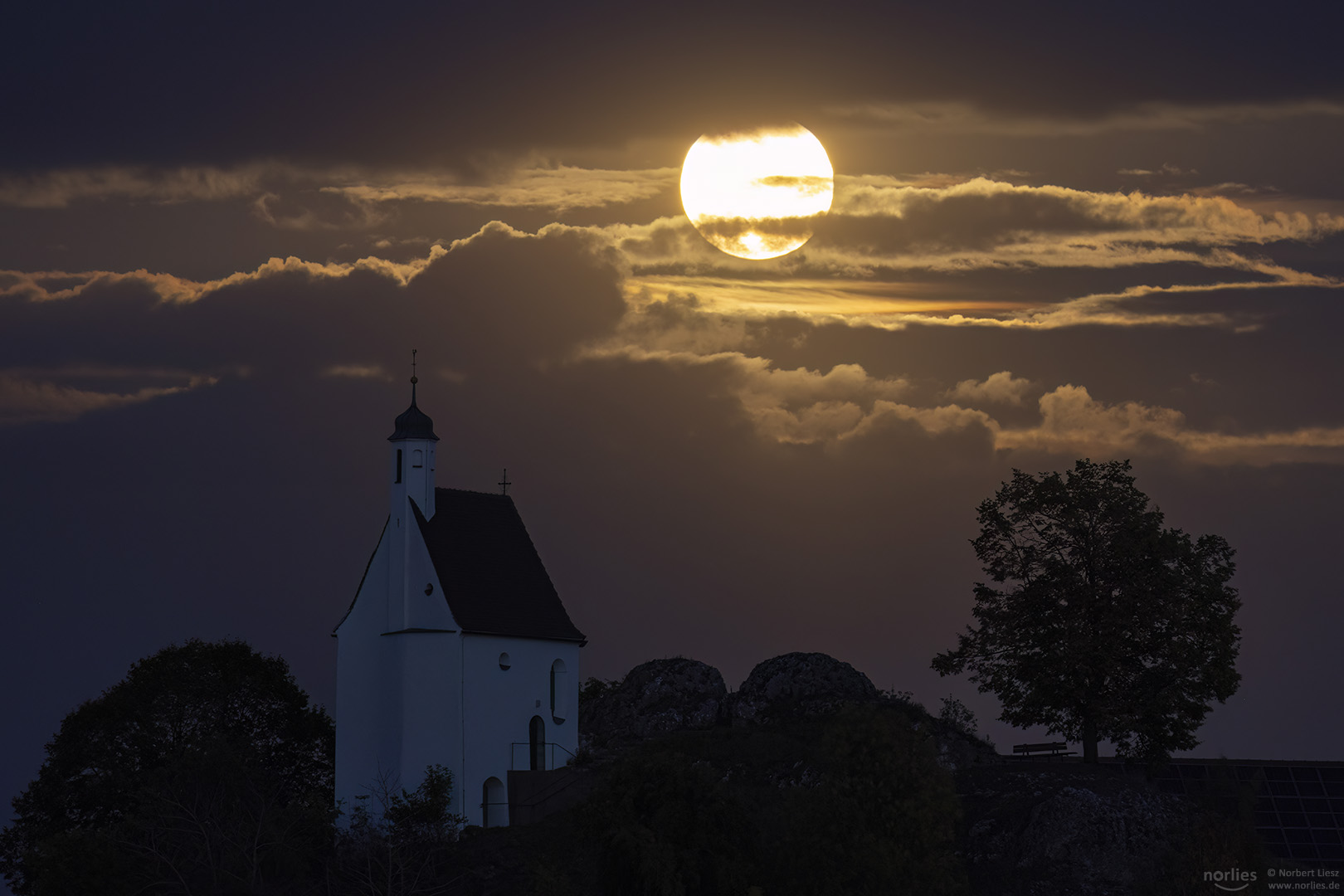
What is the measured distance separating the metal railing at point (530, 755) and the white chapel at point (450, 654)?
7 centimetres

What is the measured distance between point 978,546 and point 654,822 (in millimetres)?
22171

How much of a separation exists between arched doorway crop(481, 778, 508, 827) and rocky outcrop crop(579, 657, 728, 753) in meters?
8.24

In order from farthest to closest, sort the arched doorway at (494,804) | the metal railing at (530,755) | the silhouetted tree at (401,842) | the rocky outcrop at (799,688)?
1. the rocky outcrop at (799,688)
2. the metal railing at (530,755)
3. the arched doorway at (494,804)
4. the silhouetted tree at (401,842)

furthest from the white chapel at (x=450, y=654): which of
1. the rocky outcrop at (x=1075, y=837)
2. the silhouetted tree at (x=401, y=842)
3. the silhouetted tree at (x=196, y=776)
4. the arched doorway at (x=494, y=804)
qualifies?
the rocky outcrop at (x=1075, y=837)

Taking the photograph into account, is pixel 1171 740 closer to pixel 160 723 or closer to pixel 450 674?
pixel 450 674

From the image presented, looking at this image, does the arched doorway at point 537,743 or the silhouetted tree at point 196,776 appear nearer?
the silhouetted tree at point 196,776

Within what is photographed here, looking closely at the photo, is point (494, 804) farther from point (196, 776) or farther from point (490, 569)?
point (196, 776)

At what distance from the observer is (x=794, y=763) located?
248 ft

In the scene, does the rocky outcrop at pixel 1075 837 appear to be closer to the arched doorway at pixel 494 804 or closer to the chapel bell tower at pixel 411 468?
the arched doorway at pixel 494 804

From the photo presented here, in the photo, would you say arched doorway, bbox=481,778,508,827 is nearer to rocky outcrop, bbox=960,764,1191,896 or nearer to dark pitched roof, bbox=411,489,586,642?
dark pitched roof, bbox=411,489,586,642

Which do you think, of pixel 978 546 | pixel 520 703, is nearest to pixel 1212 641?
pixel 978 546

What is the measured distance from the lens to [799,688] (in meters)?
87.8

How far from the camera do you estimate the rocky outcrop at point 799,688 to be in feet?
284

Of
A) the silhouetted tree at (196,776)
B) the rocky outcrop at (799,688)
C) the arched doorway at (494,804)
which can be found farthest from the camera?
the rocky outcrop at (799,688)
